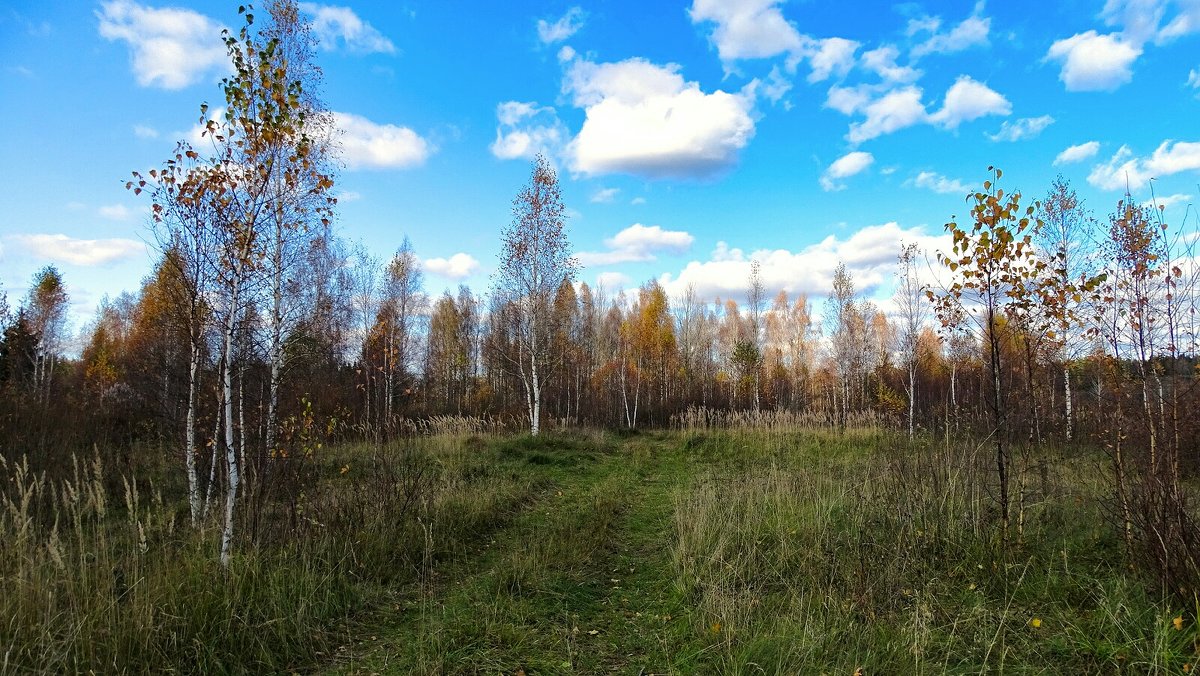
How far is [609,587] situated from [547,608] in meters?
0.93

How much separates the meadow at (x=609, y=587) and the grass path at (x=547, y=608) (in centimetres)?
2

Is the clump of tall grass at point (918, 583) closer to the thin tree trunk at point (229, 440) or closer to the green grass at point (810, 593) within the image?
the green grass at point (810, 593)

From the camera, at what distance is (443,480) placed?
26.8ft

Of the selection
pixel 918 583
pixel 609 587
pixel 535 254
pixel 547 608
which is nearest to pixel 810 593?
pixel 918 583

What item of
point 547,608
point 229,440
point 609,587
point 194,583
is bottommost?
point 609,587

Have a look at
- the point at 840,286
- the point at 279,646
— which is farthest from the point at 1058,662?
the point at 840,286

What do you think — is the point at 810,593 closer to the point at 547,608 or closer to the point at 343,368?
the point at 547,608

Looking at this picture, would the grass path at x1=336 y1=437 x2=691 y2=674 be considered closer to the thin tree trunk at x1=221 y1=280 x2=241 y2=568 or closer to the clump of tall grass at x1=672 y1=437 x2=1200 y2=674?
the clump of tall grass at x1=672 y1=437 x2=1200 y2=674

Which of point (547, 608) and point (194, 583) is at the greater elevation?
point (194, 583)

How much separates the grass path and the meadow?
0.02 m

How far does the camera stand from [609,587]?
4.95 m

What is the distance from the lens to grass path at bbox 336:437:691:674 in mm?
3404

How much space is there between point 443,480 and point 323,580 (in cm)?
405

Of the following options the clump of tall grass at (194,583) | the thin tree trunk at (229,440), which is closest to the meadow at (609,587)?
the clump of tall grass at (194,583)
